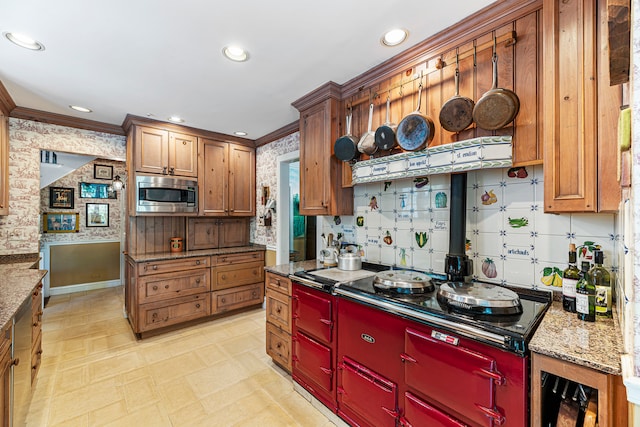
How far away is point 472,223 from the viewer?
185cm

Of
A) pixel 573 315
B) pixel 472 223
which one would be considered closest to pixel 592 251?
pixel 573 315

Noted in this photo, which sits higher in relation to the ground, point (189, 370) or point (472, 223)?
point (472, 223)

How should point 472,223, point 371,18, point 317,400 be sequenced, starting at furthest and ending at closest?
point 317,400 < point 472,223 < point 371,18

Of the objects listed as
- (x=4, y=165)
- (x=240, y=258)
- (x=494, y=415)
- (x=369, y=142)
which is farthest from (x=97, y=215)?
(x=494, y=415)

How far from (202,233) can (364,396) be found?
3.12 metres

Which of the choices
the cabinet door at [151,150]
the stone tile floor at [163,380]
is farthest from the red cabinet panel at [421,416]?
the cabinet door at [151,150]

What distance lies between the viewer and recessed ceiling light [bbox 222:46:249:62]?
1.92m

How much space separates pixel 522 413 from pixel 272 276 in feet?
6.09

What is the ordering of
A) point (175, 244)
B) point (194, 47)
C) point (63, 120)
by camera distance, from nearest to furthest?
point (194, 47), point (63, 120), point (175, 244)

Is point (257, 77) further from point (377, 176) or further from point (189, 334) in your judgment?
point (189, 334)

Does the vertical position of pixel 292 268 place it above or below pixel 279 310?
above

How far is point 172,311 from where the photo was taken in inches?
129

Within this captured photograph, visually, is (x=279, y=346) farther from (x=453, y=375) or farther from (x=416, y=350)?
(x=453, y=375)

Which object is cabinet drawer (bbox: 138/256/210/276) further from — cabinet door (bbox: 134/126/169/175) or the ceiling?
the ceiling
